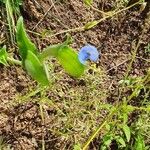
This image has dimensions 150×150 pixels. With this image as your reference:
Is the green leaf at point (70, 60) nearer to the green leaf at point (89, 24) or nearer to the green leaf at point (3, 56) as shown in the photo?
the green leaf at point (3, 56)

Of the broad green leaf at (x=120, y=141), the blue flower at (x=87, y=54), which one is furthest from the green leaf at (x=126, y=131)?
the blue flower at (x=87, y=54)

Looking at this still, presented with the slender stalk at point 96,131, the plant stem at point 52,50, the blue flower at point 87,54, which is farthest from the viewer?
the slender stalk at point 96,131

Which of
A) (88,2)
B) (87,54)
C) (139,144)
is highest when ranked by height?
(88,2)

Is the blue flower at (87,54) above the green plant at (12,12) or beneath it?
beneath

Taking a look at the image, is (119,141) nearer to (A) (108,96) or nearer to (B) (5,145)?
(A) (108,96)

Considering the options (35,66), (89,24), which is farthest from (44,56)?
(89,24)

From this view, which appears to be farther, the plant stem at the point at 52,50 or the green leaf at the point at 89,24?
the green leaf at the point at 89,24

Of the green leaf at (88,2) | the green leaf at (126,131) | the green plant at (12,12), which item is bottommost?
the green leaf at (126,131)

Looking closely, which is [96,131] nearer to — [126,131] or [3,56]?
[126,131]
